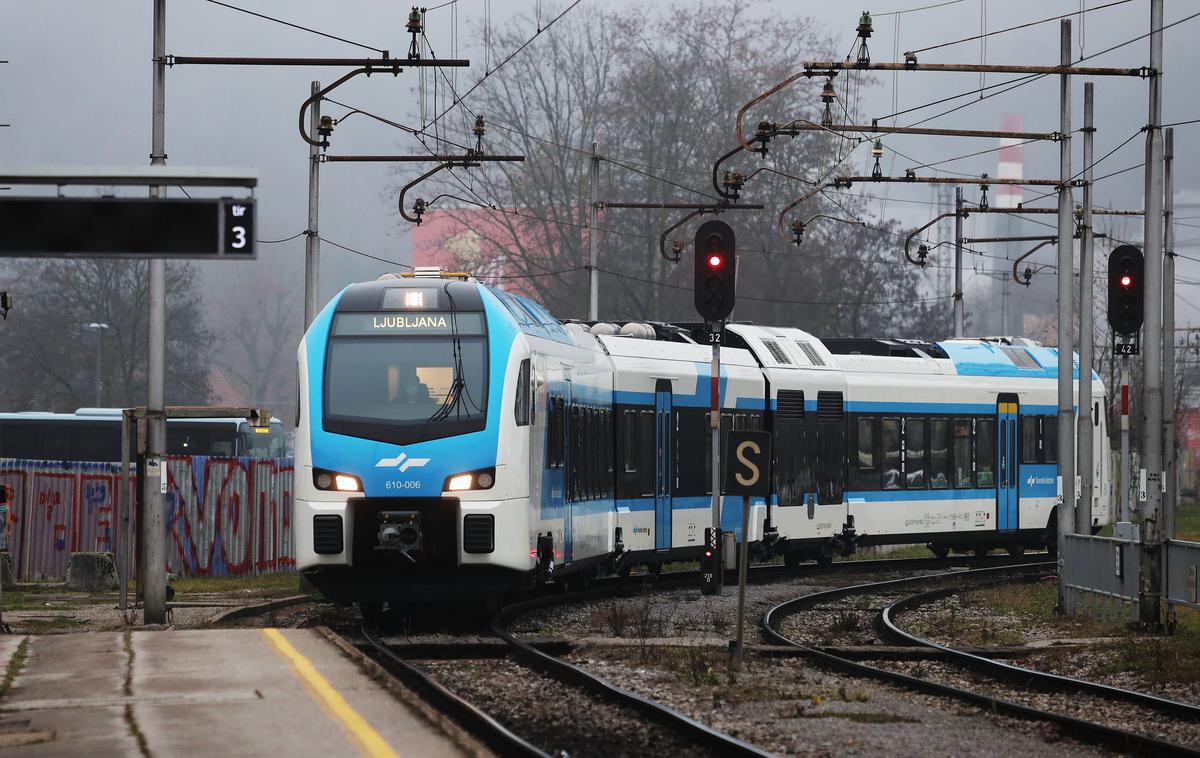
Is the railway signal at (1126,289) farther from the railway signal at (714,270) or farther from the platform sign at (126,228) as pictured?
the platform sign at (126,228)

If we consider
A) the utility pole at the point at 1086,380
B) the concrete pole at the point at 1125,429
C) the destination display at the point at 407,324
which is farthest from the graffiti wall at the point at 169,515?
the concrete pole at the point at 1125,429

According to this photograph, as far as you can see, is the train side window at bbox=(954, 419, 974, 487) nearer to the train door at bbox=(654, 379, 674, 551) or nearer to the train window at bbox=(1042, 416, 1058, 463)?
the train window at bbox=(1042, 416, 1058, 463)

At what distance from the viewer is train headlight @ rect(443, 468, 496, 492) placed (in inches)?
674

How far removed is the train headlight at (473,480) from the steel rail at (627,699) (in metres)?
1.41

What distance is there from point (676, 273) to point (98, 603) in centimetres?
4566

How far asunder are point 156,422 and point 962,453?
1631 centimetres

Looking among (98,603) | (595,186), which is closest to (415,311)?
(98,603)

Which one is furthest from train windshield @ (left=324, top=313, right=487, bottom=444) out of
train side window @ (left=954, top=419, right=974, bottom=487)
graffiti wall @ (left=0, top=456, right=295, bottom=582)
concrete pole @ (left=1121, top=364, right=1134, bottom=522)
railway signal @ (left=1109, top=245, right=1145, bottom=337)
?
train side window @ (left=954, top=419, right=974, bottom=487)

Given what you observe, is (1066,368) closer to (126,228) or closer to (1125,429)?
(1125,429)

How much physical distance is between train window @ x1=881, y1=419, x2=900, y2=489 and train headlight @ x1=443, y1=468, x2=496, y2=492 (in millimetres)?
14368

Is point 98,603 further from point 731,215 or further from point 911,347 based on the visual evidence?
point 731,215

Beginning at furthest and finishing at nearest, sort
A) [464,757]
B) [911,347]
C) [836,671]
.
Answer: [911,347], [836,671], [464,757]

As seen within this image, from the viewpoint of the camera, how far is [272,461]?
107ft

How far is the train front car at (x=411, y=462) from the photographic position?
56.0 feet
